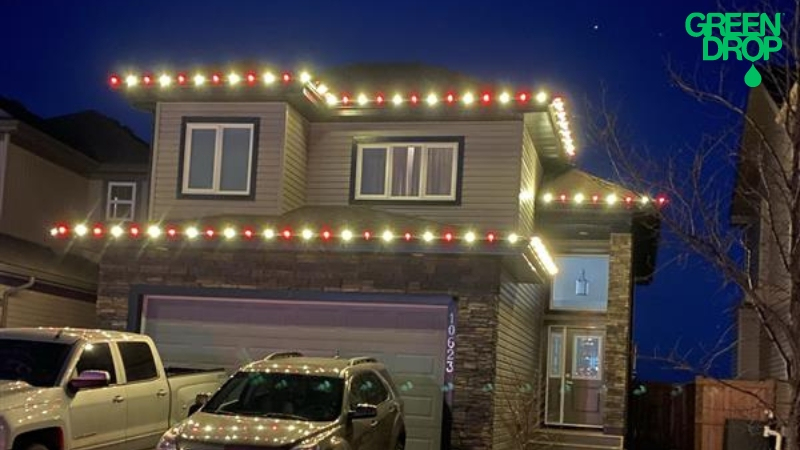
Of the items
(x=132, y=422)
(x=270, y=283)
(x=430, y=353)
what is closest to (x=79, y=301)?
(x=270, y=283)

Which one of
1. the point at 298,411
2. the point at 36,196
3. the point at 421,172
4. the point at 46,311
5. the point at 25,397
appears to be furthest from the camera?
the point at 36,196

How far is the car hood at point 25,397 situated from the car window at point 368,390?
302 cm

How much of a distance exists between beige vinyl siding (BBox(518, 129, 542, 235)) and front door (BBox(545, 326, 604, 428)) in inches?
103

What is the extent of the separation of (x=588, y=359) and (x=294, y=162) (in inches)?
270

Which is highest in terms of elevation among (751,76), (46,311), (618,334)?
(751,76)

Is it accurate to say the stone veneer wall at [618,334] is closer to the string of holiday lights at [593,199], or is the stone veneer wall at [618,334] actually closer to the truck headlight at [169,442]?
the string of holiday lights at [593,199]

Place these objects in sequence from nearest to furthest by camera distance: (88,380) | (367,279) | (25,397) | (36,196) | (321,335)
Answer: (25,397) < (88,380) < (367,279) < (321,335) < (36,196)

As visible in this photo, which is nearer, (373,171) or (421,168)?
(421,168)

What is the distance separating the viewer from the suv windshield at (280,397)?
11008 mm

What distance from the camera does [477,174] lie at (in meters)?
17.2

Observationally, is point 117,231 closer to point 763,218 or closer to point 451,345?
point 451,345

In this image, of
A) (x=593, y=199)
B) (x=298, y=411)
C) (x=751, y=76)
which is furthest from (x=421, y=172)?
(x=298, y=411)

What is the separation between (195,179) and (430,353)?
16.5 feet

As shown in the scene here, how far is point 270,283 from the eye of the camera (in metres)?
16.1
